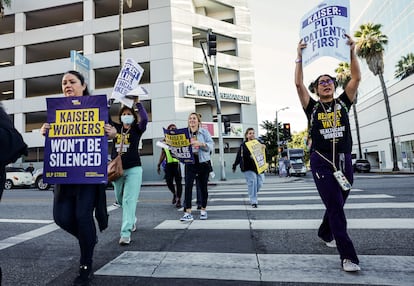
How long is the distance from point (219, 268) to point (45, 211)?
227 inches

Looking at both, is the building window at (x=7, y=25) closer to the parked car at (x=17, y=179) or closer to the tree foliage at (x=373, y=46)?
the parked car at (x=17, y=179)

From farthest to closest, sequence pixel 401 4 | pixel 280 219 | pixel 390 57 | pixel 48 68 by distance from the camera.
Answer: pixel 390 57
pixel 401 4
pixel 48 68
pixel 280 219

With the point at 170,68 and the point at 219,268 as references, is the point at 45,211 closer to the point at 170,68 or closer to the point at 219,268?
the point at 219,268

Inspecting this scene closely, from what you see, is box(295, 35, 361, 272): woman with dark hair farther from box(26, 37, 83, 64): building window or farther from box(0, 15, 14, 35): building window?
box(0, 15, 14, 35): building window

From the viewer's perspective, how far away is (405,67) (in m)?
33.9

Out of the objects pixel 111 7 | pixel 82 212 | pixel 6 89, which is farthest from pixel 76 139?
pixel 6 89

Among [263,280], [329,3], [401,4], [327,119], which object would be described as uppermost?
[401,4]

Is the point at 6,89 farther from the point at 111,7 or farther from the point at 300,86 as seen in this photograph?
the point at 300,86

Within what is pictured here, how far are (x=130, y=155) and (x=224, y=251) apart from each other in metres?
1.79

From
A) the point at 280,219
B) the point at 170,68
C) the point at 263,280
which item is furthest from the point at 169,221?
the point at 170,68

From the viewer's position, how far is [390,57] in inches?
1526

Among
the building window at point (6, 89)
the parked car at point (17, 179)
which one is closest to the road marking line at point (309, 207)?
the parked car at point (17, 179)

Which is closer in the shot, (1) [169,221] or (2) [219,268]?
(2) [219,268]

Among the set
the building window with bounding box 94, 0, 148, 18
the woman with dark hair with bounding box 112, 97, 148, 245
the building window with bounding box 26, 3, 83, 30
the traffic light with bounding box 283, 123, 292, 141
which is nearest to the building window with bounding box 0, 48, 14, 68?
the building window with bounding box 26, 3, 83, 30
